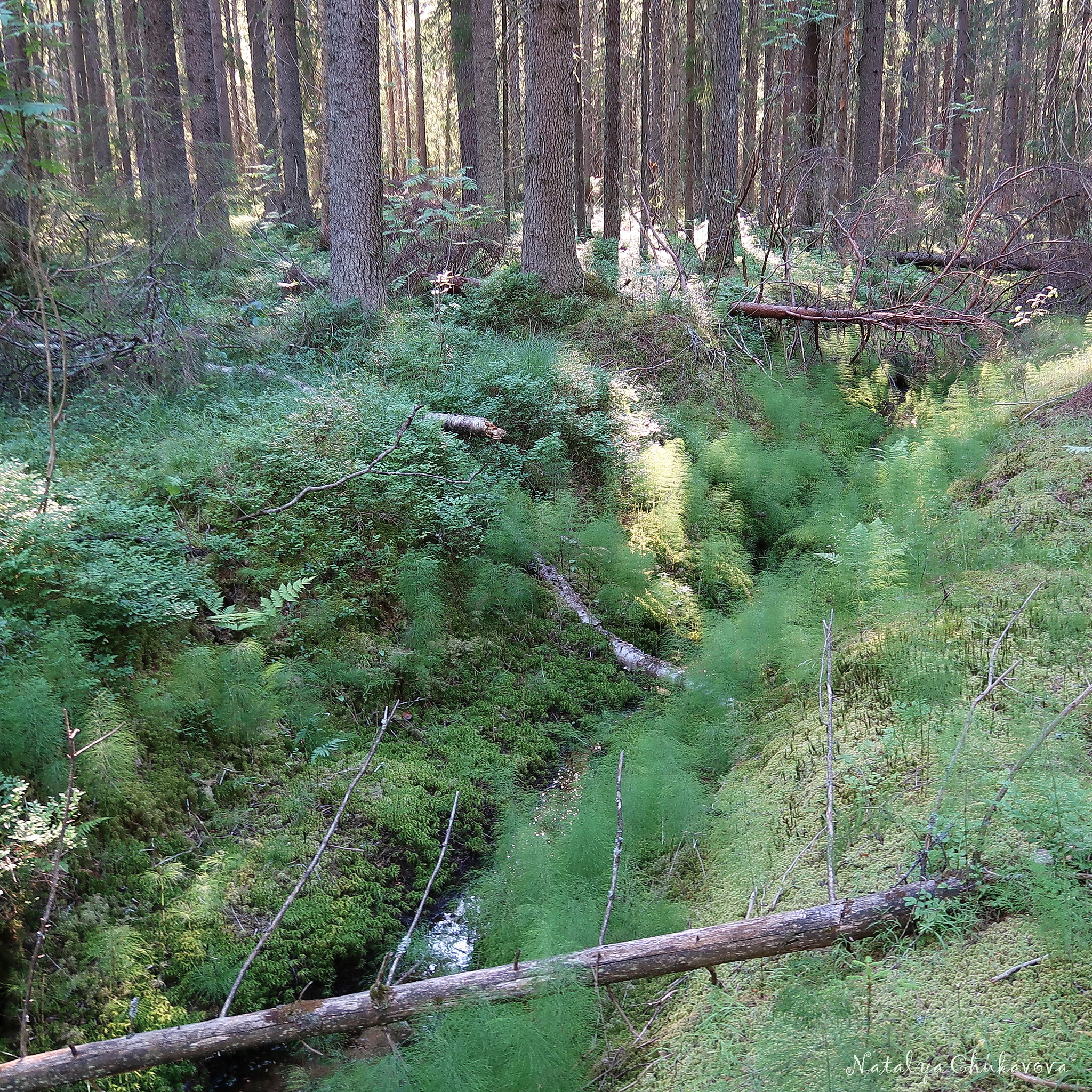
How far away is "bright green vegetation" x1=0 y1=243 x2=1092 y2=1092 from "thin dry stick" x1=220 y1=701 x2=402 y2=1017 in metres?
0.13

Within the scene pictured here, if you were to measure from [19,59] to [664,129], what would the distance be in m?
23.8

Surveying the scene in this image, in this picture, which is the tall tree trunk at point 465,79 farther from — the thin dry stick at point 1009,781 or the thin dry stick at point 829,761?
the thin dry stick at point 1009,781

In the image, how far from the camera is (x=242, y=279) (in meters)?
10.3

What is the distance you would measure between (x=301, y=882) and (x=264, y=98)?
22.3 metres

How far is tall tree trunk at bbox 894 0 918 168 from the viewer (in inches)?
926

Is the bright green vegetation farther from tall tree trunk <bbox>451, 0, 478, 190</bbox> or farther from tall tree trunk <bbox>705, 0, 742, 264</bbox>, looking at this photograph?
tall tree trunk <bbox>451, 0, 478, 190</bbox>

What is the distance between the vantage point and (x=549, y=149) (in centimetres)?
941

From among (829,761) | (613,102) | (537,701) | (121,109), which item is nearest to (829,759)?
(829,761)

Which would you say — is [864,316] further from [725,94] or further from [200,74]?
[200,74]

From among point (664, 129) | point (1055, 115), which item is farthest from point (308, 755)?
point (664, 129)

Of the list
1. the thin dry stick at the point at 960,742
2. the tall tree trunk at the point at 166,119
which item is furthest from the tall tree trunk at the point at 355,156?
the thin dry stick at the point at 960,742

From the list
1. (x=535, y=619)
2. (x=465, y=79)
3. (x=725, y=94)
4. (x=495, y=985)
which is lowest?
(x=535, y=619)

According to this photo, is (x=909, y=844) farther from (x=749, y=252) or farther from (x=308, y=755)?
(x=749, y=252)

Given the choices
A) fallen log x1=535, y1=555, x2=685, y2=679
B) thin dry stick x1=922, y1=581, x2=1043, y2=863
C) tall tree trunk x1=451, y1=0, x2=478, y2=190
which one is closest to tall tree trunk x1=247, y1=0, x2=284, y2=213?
tall tree trunk x1=451, y1=0, x2=478, y2=190
